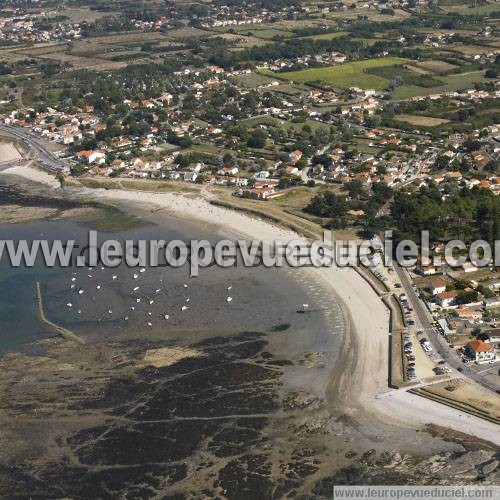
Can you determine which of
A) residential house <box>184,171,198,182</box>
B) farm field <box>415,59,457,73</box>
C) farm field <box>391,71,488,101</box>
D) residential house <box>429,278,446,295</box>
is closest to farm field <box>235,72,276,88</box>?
farm field <box>391,71,488,101</box>

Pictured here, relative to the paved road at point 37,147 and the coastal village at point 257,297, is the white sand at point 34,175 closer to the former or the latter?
the coastal village at point 257,297

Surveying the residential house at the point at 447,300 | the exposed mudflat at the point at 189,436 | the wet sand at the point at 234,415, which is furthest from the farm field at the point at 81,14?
the exposed mudflat at the point at 189,436

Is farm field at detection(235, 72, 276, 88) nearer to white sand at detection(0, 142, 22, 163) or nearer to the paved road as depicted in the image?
the paved road

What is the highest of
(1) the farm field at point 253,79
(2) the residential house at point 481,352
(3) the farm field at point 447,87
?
(1) the farm field at point 253,79

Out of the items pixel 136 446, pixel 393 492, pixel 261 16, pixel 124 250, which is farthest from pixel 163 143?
pixel 261 16

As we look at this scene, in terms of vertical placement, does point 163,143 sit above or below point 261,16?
below

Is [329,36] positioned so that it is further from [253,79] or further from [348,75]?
[253,79]

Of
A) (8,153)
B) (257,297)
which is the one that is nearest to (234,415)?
(257,297)

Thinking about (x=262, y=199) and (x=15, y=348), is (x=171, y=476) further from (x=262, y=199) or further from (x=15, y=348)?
(x=262, y=199)
